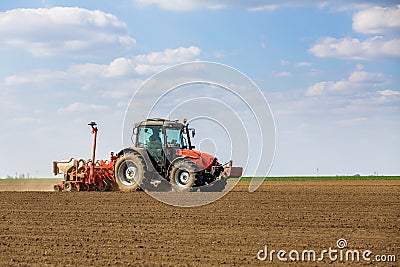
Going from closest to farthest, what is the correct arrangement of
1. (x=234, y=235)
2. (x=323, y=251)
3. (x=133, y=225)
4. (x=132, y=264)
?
(x=132, y=264) → (x=323, y=251) → (x=234, y=235) → (x=133, y=225)

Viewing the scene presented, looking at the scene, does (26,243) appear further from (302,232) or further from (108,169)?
(108,169)

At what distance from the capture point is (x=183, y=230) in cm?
1284

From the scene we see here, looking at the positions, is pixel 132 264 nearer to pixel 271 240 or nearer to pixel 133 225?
pixel 271 240

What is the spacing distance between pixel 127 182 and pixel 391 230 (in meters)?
11.9

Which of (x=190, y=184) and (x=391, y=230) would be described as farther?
(x=190, y=184)

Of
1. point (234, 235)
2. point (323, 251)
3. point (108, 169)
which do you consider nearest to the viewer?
point (323, 251)

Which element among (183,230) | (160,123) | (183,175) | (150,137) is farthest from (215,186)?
(183,230)

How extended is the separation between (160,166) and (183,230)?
9617 mm

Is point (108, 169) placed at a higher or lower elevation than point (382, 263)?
higher

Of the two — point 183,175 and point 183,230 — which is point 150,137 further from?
point 183,230

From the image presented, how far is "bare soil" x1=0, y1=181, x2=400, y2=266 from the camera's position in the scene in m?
10.1

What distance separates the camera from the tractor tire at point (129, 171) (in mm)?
22312

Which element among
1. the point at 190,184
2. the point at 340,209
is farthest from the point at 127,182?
the point at 340,209

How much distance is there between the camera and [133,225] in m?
13.7
